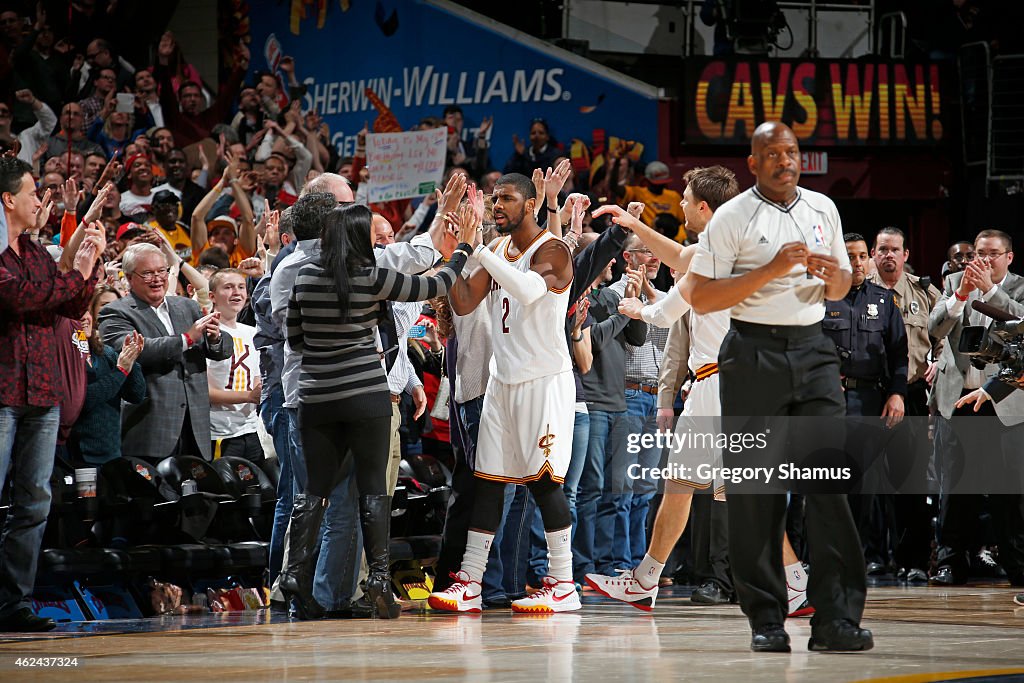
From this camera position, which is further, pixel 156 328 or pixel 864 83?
pixel 864 83

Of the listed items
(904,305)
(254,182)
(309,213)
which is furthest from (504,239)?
(254,182)

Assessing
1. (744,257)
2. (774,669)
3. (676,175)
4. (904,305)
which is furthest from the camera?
(676,175)

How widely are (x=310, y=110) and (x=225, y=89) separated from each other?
1.21 meters

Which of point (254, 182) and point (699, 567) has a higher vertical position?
point (254, 182)

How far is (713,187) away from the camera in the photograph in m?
6.93

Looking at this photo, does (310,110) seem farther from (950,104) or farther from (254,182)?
(950,104)

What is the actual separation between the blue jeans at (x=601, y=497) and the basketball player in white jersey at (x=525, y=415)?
159cm

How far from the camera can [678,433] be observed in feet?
22.5

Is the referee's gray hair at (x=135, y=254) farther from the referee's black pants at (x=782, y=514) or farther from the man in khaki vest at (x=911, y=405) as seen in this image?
the man in khaki vest at (x=911, y=405)

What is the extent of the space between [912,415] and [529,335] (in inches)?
175

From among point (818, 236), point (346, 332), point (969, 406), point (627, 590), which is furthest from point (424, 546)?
point (969, 406)

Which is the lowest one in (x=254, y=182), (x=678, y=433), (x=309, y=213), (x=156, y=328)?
(x=678, y=433)
